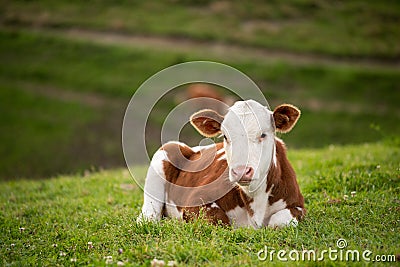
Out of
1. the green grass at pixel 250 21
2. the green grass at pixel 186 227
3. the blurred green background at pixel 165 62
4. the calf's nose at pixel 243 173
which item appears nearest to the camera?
the green grass at pixel 186 227

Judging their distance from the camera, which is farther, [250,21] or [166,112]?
[250,21]

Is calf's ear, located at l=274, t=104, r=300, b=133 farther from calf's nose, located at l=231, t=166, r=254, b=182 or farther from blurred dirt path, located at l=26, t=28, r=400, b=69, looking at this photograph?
blurred dirt path, located at l=26, t=28, r=400, b=69

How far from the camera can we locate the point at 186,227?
6938 mm

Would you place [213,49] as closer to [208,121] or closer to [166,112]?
[166,112]

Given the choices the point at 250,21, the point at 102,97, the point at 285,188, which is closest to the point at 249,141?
the point at 285,188

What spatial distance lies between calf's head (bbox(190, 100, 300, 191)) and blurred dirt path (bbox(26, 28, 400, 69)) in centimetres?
2990

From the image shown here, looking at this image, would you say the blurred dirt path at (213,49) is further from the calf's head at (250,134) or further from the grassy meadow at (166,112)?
the calf's head at (250,134)

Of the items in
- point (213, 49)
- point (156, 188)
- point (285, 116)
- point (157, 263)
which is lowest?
point (213, 49)

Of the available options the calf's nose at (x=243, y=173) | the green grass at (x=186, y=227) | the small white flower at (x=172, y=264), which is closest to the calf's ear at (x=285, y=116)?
the calf's nose at (x=243, y=173)

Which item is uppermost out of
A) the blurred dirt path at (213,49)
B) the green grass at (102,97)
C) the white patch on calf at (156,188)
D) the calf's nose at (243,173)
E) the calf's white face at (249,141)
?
the calf's white face at (249,141)

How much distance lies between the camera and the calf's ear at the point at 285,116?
23.9 ft

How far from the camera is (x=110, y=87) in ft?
116

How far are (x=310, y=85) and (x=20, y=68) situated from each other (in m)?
19.8

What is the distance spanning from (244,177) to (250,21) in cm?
3972
